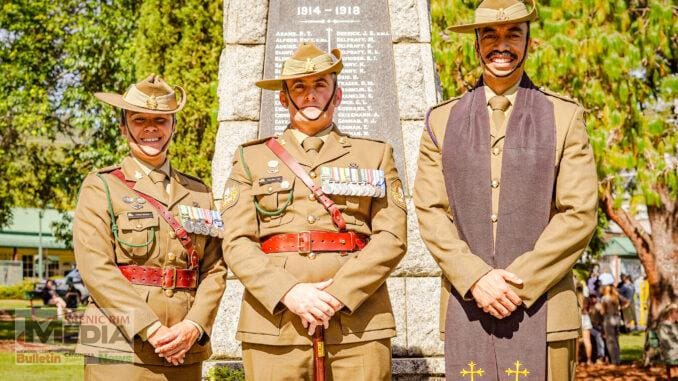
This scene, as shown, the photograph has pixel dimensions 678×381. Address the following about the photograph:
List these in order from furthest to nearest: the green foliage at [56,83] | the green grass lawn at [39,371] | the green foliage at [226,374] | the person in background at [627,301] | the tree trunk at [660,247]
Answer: the person in background at [627,301] → the green foliage at [56,83] → the tree trunk at [660,247] → the green grass lawn at [39,371] → the green foliage at [226,374]

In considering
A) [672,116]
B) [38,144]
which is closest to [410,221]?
[672,116]

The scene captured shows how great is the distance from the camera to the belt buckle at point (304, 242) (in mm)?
3865

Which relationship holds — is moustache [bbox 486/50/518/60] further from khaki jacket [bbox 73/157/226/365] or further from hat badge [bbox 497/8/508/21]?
khaki jacket [bbox 73/157/226/365]

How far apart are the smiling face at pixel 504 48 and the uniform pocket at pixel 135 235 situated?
162 cm

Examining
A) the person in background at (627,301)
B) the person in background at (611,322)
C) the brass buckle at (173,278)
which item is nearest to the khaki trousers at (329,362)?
the brass buckle at (173,278)

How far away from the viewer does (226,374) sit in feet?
18.8

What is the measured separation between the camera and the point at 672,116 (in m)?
11.4

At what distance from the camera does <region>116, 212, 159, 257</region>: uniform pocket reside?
3.95 meters

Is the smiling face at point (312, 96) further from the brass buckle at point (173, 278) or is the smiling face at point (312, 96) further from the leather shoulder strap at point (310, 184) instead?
the brass buckle at point (173, 278)

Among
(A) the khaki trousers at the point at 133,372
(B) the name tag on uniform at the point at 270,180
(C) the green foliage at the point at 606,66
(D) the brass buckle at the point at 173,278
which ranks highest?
(C) the green foliage at the point at 606,66

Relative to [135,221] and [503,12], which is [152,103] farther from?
[503,12]

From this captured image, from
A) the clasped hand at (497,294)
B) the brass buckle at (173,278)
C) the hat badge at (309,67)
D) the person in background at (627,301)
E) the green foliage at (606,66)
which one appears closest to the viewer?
the clasped hand at (497,294)

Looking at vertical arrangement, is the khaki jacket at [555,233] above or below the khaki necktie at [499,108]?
below

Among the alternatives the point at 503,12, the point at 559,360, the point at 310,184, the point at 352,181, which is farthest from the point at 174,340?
the point at 503,12
